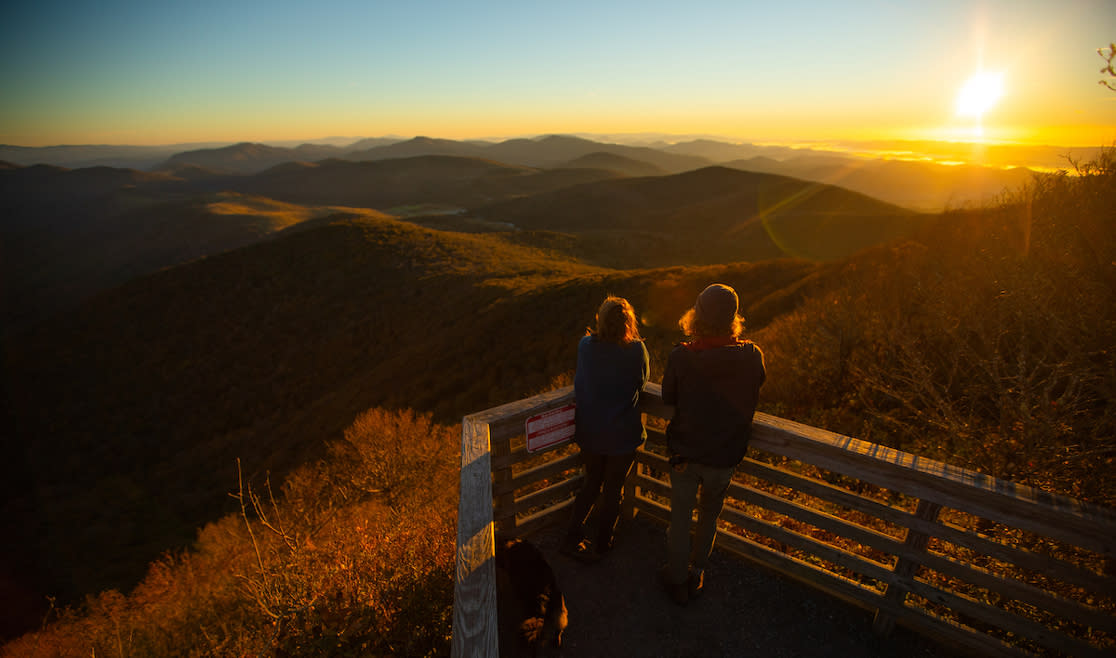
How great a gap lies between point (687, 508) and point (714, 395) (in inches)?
35.8

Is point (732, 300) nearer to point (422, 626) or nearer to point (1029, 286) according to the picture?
point (422, 626)

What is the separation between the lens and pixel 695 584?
3334 millimetres

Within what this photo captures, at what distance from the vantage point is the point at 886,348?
6152 millimetres

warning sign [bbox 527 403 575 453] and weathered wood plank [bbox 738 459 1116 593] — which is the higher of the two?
warning sign [bbox 527 403 575 453]

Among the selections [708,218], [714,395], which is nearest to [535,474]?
[714,395]

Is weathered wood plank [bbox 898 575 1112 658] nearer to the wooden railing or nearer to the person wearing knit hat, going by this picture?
the wooden railing

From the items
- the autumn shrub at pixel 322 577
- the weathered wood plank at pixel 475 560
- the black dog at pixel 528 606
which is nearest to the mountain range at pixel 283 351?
the autumn shrub at pixel 322 577

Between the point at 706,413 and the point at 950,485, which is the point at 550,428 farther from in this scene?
the point at 950,485

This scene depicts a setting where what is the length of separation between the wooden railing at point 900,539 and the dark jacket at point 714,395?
12.2 inches

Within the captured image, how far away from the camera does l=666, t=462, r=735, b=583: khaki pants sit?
10.5ft

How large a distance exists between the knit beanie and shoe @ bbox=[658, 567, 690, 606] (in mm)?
1931

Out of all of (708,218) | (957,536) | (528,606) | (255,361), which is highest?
(957,536)

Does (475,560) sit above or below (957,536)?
above

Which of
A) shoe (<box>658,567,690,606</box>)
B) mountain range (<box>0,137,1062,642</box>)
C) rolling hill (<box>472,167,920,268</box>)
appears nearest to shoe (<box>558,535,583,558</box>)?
shoe (<box>658,567,690,606</box>)
